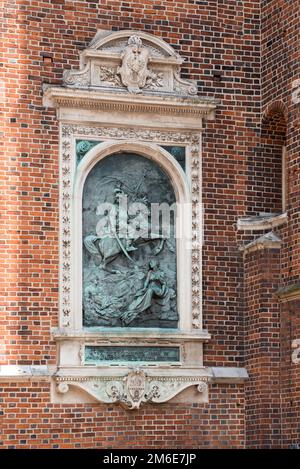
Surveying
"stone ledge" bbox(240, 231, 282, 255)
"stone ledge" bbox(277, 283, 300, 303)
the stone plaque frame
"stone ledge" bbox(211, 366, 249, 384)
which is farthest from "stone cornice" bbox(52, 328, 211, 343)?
"stone ledge" bbox(240, 231, 282, 255)

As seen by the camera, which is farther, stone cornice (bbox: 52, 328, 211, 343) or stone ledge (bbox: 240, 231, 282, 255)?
stone ledge (bbox: 240, 231, 282, 255)

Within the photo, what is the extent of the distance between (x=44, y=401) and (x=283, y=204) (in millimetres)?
4252

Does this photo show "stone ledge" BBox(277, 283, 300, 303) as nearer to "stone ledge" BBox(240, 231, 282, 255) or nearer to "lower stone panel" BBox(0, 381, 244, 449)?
"stone ledge" BBox(240, 231, 282, 255)

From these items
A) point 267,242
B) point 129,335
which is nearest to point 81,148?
point 129,335

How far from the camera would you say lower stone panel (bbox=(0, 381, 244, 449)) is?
1725 centimetres

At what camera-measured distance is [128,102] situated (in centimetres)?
1822

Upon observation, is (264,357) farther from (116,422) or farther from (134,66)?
(134,66)

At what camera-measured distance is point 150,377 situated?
17.9m

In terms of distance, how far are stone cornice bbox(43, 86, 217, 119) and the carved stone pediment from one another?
0.12m

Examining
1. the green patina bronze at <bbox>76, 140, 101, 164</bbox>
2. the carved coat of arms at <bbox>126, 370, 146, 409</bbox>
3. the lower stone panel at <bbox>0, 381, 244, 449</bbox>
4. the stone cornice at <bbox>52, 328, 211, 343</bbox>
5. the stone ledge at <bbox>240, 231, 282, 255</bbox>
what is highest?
the green patina bronze at <bbox>76, 140, 101, 164</bbox>

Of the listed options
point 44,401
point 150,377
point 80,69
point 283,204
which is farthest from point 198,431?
point 80,69

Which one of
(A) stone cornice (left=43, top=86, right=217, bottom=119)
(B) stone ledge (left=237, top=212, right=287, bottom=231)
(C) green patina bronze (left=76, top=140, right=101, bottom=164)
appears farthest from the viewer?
(B) stone ledge (left=237, top=212, right=287, bottom=231)

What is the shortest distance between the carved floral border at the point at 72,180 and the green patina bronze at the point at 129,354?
45cm

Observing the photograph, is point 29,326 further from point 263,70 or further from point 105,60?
point 263,70
